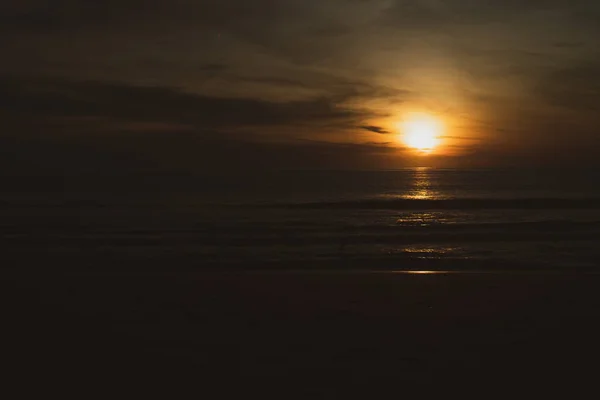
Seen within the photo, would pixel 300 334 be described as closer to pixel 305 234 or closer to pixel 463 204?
pixel 305 234

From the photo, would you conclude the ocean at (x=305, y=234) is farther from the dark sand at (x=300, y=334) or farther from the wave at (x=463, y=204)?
the dark sand at (x=300, y=334)

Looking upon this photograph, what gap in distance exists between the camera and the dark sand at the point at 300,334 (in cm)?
617

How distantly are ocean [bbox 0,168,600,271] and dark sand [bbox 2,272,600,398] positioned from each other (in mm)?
3076

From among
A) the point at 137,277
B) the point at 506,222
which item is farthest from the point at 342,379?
the point at 506,222

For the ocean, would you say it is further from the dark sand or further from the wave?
the dark sand

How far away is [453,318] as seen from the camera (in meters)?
8.92

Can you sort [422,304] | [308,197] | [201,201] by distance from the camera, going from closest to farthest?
[422,304]
[201,201]
[308,197]

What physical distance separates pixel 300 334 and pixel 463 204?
29747 millimetres

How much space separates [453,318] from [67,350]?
5273mm

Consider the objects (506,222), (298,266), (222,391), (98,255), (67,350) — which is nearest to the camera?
(222,391)

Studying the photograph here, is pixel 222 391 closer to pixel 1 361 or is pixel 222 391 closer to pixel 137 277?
pixel 1 361

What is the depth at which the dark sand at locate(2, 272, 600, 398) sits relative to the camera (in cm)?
617

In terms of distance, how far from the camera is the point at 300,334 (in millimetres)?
8031

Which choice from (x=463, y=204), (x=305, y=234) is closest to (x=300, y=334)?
(x=305, y=234)
